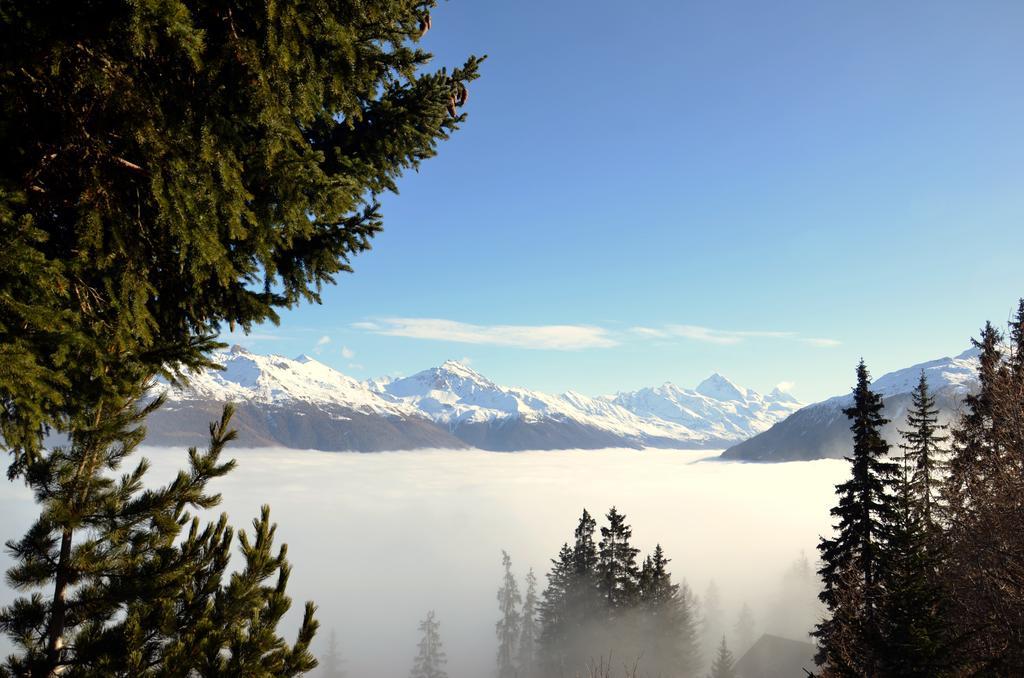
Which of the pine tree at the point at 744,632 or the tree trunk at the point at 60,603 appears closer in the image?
the tree trunk at the point at 60,603

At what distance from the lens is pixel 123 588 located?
4.27 metres

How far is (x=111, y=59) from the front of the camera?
2.87m

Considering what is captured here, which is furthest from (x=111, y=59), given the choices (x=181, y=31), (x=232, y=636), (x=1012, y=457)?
(x=1012, y=457)

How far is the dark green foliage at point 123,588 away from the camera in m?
4.12

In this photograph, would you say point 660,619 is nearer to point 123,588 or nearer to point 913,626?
point 913,626

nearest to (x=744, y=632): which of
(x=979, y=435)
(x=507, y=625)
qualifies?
(x=507, y=625)

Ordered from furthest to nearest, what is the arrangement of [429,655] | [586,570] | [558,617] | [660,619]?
[429,655] < [558,617] < [586,570] < [660,619]

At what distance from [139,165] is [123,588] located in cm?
355

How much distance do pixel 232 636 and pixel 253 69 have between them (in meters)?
4.46

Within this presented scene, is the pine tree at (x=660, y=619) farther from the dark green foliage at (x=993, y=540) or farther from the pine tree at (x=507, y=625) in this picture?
the pine tree at (x=507, y=625)

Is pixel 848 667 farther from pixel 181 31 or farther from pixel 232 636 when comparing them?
pixel 181 31

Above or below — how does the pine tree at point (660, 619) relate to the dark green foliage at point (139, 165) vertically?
below

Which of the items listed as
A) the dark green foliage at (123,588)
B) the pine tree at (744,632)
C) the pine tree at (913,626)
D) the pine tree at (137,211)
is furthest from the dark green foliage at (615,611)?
the pine tree at (744,632)

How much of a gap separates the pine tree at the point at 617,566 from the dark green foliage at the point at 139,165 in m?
44.0
